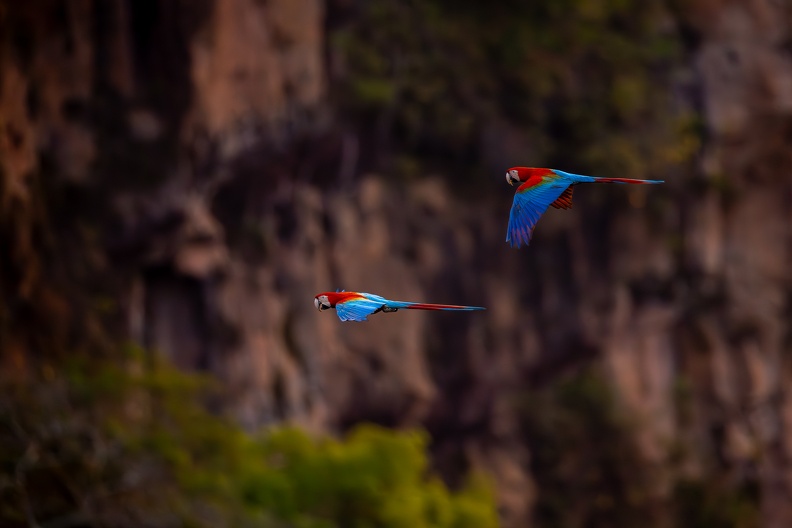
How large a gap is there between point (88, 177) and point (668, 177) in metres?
11.8

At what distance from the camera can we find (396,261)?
30.8 metres

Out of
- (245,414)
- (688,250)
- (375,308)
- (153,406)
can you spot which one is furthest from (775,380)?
(375,308)

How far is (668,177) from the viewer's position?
3312cm

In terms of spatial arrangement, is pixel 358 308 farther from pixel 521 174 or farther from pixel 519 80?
pixel 519 80

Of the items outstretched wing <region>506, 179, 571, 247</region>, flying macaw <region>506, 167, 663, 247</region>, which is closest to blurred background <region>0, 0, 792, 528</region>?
flying macaw <region>506, 167, 663, 247</region>

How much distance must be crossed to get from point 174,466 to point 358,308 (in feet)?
41.8

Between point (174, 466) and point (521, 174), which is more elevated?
point (521, 174)

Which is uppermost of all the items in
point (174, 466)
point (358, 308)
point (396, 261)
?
point (358, 308)

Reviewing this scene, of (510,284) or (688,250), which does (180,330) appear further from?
(688,250)

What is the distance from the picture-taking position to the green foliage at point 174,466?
18.8 metres

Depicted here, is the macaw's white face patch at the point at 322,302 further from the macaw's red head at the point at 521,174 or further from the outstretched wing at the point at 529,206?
the macaw's red head at the point at 521,174

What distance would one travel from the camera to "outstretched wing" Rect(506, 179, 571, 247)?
32.5 feet

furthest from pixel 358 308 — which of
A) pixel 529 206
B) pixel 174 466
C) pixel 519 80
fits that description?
pixel 519 80

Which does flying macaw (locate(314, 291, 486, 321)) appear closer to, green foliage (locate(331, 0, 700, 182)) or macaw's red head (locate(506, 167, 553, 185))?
macaw's red head (locate(506, 167, 553, 185))
